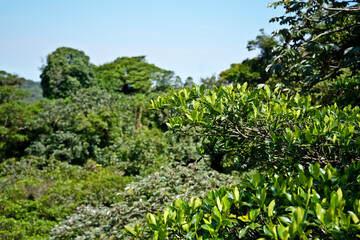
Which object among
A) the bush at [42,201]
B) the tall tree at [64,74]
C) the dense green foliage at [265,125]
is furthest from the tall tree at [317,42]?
the tall tree at [64,74]

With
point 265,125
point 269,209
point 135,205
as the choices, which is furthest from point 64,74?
point 269,209

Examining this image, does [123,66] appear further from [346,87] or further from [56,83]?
[346,87]

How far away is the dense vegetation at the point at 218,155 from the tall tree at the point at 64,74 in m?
4.06

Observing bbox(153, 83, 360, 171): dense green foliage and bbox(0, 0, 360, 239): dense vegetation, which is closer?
bbox(0, 0, 360, 239): dense vegetation

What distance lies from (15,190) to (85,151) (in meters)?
4.46

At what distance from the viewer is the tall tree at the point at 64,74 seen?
17953 millimetres

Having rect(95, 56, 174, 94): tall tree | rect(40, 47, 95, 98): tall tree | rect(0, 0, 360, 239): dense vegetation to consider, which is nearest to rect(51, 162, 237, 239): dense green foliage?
rect(0, 0, 360, 239): dense vegetation

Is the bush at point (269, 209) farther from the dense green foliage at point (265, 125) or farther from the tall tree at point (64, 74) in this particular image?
the tall tree at point (64, 74)

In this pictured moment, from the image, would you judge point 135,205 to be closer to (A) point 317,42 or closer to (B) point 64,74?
(A) point 317,42

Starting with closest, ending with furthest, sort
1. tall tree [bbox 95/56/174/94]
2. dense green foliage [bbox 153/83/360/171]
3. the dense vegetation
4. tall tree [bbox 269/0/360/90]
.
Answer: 1. the dense vegetation
2. dense green foliage [bbox 153/83/360/171]
3. tall tree [bbox 269/0/360/90]
4. tall tree [bbox 95/56/174/94]

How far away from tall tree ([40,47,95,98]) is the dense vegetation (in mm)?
4059

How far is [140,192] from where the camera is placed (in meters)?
4.73

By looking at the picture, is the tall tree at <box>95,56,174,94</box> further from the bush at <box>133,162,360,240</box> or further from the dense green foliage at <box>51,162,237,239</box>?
the bush at <box>133,162,360,240</box>

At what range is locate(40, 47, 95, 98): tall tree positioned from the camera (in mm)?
17953
